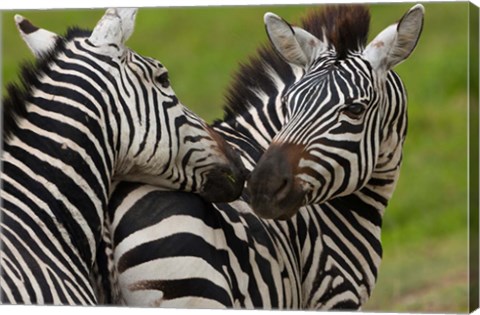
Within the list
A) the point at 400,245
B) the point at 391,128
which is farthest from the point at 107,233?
the point at 400,245

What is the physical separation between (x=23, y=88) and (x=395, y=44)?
1.73m

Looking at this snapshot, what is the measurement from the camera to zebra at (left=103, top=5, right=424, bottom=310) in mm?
5418

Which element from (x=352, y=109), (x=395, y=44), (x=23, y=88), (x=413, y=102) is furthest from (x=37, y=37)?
(x=413, y=102)

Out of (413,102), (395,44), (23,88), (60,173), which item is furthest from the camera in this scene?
(413,102)

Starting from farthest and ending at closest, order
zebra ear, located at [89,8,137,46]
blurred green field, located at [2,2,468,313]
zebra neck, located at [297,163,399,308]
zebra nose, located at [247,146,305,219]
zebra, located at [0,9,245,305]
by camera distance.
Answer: blurred green field, located at [2,2,468,313] → zebra neck, located at [297,163,399,308] → zebra ear, located at [89,8,137,46] → zebra nose, located at [247,146,305,219] → zebra, located at [0,9,245,305]

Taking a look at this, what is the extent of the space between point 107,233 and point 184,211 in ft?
1.19

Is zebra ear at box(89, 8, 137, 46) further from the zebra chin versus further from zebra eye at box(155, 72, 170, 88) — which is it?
the zebra chin

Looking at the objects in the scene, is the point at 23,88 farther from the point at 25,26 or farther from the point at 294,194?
the point at 294,194

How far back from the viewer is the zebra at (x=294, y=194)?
5.42 metres

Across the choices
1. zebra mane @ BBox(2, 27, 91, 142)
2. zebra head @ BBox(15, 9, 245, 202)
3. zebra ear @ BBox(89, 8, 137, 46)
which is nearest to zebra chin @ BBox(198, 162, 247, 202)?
zebra head @ BBox(15, 9, 245, 202)

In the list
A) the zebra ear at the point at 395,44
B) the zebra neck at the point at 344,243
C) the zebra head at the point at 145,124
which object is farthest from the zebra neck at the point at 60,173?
the zebra ear at the point at 395,44

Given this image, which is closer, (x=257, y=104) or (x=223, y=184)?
(x=223, y=184)

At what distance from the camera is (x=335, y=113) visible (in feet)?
18.2

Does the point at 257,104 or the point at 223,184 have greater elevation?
the point at 257,104
